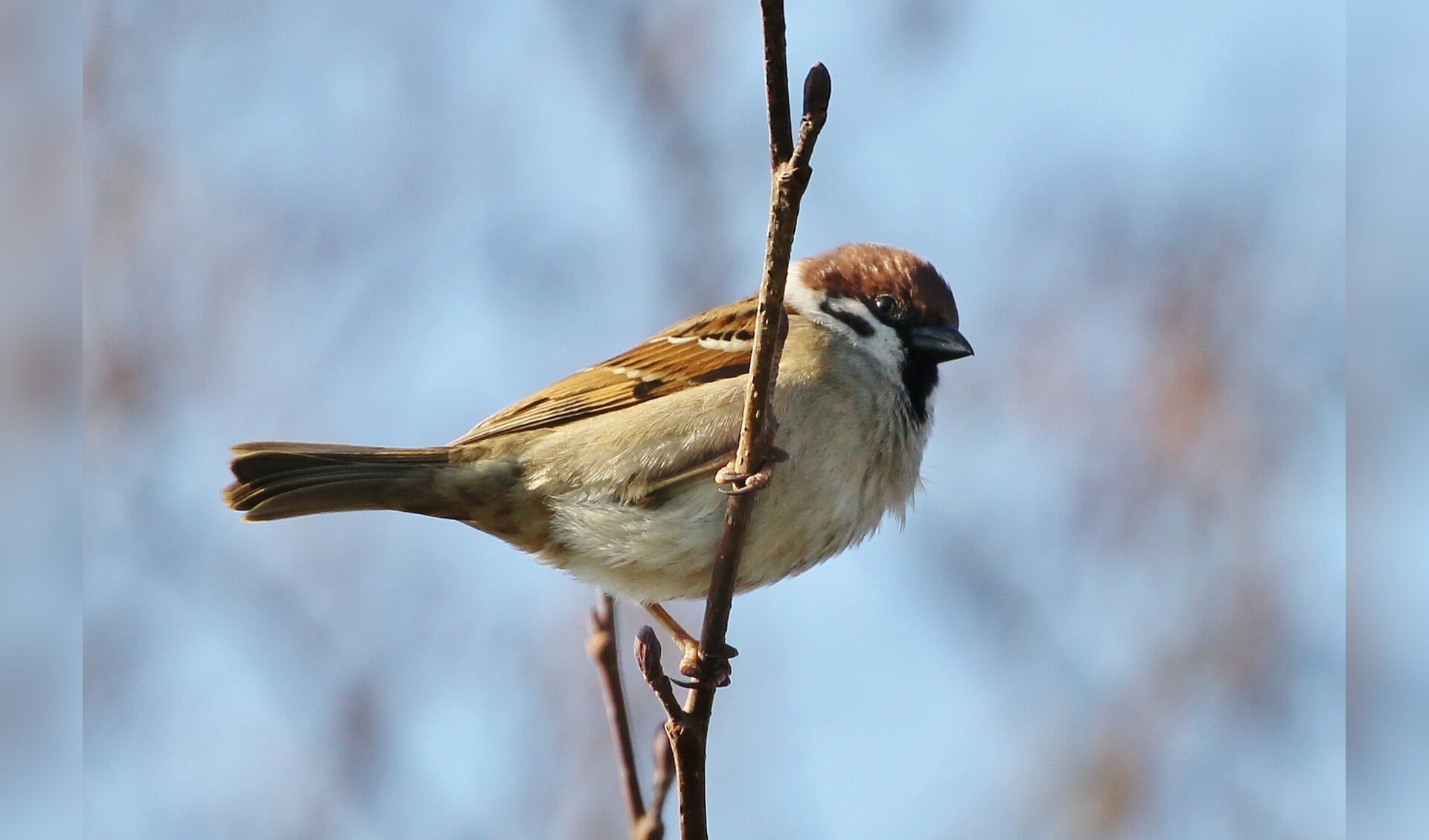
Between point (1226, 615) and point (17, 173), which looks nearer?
point (17, 173)

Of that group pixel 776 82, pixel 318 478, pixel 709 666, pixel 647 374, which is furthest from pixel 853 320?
pixel 776 82

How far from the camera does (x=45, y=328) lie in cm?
119

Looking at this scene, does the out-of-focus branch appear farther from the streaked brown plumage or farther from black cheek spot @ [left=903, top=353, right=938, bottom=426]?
black cheek spot @ [left=903, top=353, right=938, bottom=426]

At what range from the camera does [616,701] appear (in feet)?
7.04

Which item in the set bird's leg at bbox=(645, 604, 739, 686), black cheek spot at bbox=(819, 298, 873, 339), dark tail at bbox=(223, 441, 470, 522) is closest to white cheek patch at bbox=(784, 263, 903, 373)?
black cheek spot at bbox=(819, 298, 873, 339)

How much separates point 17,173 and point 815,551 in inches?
71.6

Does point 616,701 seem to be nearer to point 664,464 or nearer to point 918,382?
point 664,464

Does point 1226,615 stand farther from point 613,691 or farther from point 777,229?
point 777,229

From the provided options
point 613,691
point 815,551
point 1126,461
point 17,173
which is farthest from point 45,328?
point 1126,461

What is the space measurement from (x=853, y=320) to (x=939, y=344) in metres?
0.20

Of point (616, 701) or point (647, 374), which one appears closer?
point (616, 701)

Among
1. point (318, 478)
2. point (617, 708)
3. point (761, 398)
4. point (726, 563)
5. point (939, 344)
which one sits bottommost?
point (617, 708)

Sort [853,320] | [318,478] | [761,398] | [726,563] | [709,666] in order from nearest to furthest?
[761,398]
[726,563]
[709,666]
[318,478]
[853,320]

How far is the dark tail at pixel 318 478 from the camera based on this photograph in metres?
2.74
